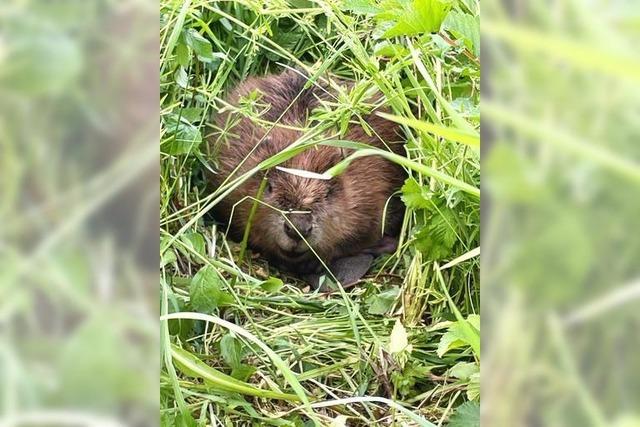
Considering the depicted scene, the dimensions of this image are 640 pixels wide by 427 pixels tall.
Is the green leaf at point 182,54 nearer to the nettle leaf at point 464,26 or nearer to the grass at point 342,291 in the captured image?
the grass at point 342,291

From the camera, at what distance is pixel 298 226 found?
1815 mm

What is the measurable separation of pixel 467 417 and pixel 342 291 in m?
0.50

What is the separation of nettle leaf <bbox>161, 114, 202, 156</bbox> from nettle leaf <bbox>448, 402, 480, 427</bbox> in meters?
0.75

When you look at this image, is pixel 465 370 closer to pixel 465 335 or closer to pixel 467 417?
pixel 467 417

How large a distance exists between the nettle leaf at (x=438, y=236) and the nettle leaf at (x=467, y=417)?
1.11 ft

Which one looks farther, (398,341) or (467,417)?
(398,341)

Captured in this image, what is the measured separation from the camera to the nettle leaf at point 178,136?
1600 mm

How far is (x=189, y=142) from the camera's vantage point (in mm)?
1632

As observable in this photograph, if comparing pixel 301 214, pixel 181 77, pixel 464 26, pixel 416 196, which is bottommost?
pixel 301 214

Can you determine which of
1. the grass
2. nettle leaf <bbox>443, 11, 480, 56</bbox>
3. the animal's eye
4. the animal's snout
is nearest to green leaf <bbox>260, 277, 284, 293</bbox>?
the grass

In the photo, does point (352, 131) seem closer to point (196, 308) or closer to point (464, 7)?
point (464, 7)
